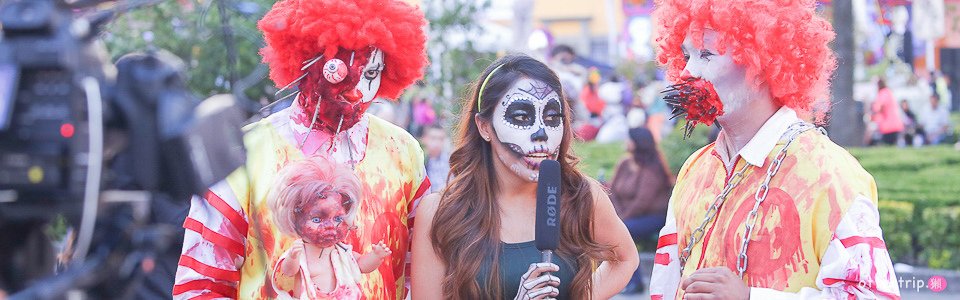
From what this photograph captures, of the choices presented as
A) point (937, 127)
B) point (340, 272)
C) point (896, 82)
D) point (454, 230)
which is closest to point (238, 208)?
point (340, 272)

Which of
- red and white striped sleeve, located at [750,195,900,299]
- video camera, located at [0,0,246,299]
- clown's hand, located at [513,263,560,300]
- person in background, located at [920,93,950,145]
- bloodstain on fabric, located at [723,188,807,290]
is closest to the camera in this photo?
video camera, located at [0,0,246,299]

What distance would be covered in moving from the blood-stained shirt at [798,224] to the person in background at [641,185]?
6.41m

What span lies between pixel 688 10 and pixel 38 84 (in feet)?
7.04

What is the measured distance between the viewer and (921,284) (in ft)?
28.6

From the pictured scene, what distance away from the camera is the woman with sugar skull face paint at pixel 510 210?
4.11 meters

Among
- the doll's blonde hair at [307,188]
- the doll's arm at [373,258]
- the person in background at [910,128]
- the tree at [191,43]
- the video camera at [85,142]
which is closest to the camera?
the video camera at [85,142]

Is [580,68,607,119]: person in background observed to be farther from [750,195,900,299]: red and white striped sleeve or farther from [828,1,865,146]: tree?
[750,195,900,299]: red and white striped sleeve

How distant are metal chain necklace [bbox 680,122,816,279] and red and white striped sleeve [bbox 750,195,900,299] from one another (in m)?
0.22

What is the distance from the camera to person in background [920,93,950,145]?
20.4 meters

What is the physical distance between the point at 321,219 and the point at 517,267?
2.63 feet

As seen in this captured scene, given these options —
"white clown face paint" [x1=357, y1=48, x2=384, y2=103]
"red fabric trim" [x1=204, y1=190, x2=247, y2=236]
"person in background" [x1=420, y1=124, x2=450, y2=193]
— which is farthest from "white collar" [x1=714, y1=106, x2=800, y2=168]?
"person in background" [x1=420, y1=124, x2=450, y2=193]

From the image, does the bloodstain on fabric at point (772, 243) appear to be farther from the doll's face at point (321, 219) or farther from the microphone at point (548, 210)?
the doll's face at point (321, 219)

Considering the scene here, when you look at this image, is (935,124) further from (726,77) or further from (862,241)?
(862,241)

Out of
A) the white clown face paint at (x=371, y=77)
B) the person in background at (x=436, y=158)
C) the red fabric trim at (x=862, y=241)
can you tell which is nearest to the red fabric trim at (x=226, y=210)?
the white clown face paint at (x=371, y=77)
